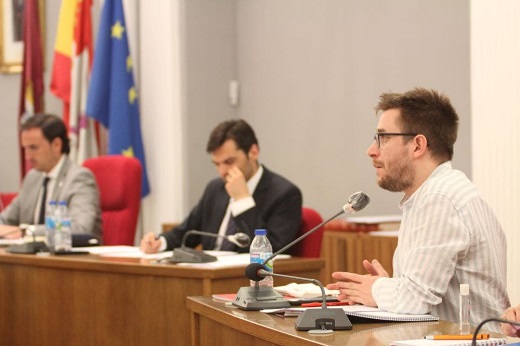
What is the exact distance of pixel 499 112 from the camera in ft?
13.1

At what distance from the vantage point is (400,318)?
7.66 feet

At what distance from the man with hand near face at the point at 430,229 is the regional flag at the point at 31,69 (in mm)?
4776

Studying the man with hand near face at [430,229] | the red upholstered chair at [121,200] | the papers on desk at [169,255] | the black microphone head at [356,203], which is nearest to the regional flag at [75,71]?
the red upholstered chair at [121,200]

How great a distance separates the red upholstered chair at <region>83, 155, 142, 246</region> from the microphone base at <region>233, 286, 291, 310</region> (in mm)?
2549

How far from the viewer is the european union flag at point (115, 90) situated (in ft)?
21.0

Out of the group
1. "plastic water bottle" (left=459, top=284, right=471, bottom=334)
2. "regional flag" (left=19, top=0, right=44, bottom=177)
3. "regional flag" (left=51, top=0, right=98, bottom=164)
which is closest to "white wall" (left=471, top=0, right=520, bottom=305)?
"plastic water bottle" (left=459, top=284, right=471, bottom=334)

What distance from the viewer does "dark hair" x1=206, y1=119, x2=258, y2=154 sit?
4.37m

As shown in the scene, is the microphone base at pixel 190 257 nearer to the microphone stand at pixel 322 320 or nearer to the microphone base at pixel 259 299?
the microphone base at pixel 259 299

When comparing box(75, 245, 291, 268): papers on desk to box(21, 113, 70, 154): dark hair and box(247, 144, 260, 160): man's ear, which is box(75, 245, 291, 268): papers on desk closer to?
box(247, 144, 260, 160): man's ear

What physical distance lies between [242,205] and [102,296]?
29.8 inches

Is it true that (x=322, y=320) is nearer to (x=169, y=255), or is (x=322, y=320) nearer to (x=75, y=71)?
(x=169, y=255)

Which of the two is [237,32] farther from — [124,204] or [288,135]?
[124,204]

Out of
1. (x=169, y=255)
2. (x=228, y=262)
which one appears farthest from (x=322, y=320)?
(x=169, y=255)

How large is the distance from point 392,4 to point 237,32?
1.62 m
